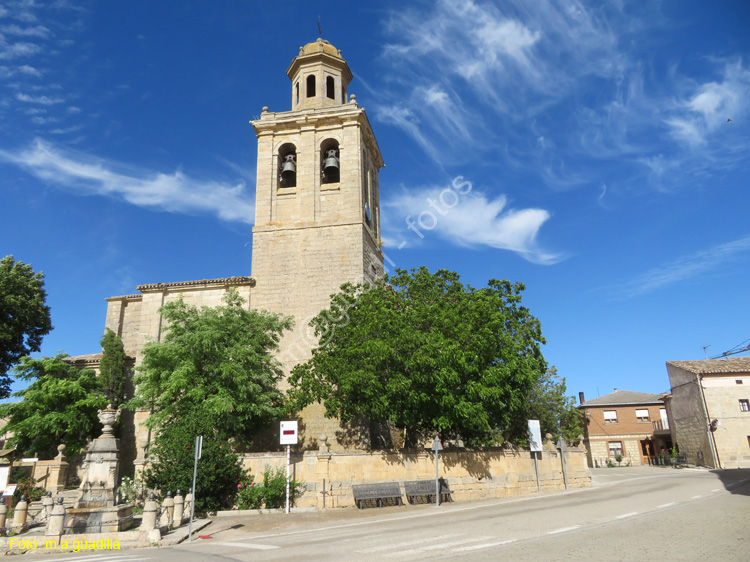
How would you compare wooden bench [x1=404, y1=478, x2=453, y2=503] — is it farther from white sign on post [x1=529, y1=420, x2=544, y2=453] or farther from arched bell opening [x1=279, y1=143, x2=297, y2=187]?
arched bell opening [x1=279, y1=143, x2=297, y2=187]

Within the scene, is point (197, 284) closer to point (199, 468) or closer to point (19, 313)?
point (19, 313)

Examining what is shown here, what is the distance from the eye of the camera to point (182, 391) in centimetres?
2003

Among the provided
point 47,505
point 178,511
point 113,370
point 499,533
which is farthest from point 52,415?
point 499,533

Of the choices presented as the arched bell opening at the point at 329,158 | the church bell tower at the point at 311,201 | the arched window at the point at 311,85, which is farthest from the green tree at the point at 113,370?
the arched window at the point at 311,85

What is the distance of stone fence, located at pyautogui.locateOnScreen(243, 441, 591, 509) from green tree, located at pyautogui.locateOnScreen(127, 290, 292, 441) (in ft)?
7.08

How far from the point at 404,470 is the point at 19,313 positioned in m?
21.0

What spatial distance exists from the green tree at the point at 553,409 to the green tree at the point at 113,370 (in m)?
23.5

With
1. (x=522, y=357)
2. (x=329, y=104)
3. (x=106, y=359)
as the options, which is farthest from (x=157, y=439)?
(x=329, y=104)

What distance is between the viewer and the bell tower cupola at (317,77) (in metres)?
30.7

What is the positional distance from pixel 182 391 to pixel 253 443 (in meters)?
4.78

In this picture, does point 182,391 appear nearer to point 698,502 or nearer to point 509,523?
point 509,523

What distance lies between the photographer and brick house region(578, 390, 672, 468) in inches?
1772

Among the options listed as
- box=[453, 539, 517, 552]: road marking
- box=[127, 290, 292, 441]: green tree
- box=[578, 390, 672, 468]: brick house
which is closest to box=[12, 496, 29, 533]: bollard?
box=[127, 290, 292, 441]: green tree

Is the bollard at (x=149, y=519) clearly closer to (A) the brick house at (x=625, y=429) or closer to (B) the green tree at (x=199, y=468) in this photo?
(B) the green tree at (x=199, y=468)
